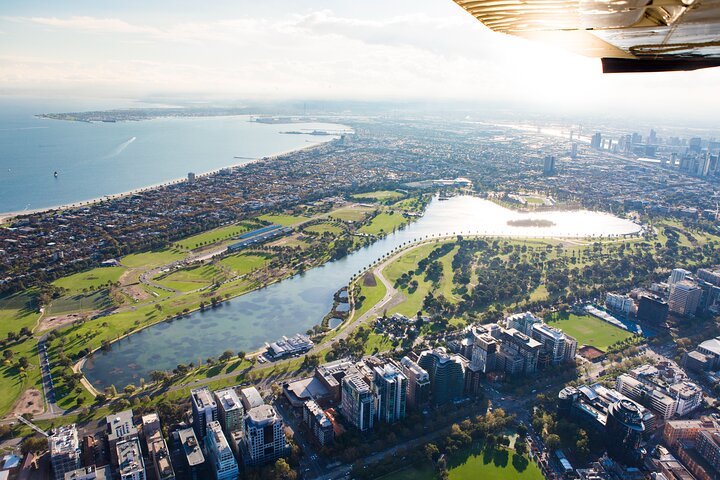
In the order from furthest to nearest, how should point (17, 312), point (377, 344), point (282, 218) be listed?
point (282, 218) → point (17, 312) → point (377, 344)

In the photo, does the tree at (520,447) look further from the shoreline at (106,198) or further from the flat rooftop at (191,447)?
the shoreline at (106,198)

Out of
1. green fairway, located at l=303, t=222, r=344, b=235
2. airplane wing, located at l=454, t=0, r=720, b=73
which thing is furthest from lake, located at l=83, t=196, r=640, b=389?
airplane wing, located at l=454, t=0, r=720, b=73

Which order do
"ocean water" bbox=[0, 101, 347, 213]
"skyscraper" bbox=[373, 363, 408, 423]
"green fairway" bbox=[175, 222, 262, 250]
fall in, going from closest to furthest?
"skyscraper" bbox=[373, 363, 408, 423] → "green fairway" bbox=[175, 222, 262, 250] → "ocean water" bbox=[0, 101, 347, 213]

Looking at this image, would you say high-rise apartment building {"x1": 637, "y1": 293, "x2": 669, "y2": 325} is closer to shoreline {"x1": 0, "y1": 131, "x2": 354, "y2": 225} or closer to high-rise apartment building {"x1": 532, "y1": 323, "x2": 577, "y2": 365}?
high-rise apartment building {"x1": 532, "y1": 323, "x2": 577, "y2": 365}

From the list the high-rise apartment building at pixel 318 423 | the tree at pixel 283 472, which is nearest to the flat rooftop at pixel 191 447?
the tree at pixel 283 472

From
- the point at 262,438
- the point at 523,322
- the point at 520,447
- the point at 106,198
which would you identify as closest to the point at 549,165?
the point at 523,322

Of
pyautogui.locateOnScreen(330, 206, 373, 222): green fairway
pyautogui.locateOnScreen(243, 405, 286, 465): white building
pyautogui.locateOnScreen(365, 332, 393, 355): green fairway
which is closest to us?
pyautogui.locateOnScreen(243, 405, 286, 465): white building

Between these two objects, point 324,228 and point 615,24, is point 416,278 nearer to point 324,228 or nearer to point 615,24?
point 324,228
